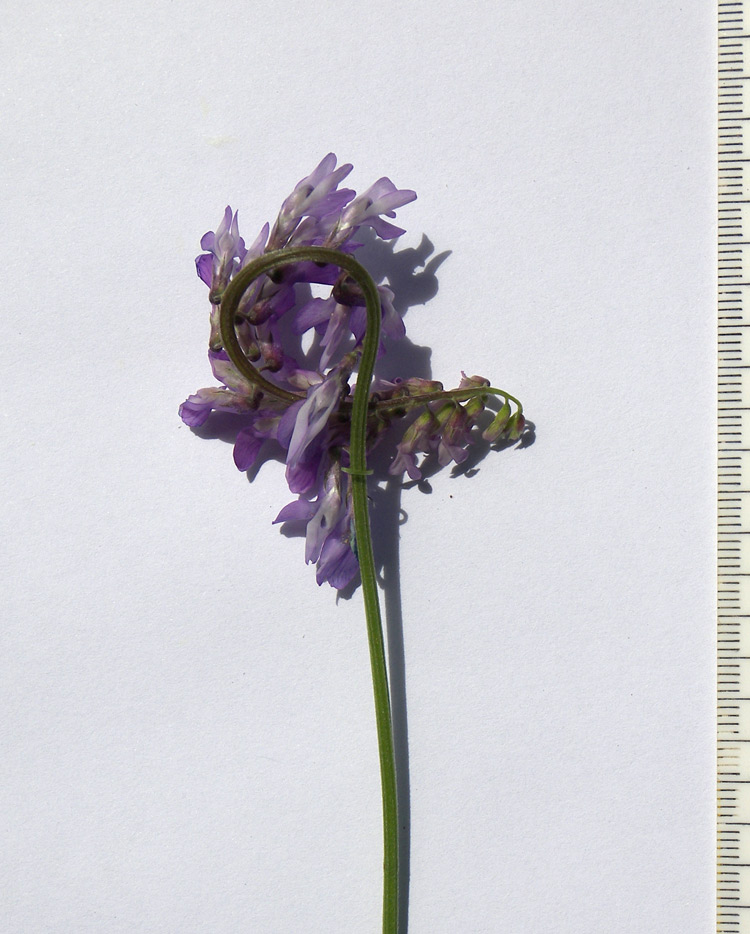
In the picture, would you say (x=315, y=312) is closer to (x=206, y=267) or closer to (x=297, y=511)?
(x=206, y=267)

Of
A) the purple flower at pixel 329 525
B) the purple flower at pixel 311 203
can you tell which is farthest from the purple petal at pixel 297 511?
the purple flower at pixel 311 203

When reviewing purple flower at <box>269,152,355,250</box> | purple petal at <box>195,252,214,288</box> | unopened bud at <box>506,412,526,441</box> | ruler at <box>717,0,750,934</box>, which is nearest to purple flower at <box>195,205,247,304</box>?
purple petal at <box>195,252,214,288</box>

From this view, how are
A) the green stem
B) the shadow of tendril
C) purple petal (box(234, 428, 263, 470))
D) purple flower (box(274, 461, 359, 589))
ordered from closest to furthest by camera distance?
the green stem → purple flower (box(274, 461, 359, 589)) → purple petal (box(234, 428, 263, 470)) → the shadow of tendril

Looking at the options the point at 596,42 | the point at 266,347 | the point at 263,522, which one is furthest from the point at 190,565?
the point at 596,42

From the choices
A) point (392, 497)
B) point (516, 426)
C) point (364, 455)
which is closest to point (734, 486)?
point (516, 426)

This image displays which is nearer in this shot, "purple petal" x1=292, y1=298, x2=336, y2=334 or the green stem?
the green stem

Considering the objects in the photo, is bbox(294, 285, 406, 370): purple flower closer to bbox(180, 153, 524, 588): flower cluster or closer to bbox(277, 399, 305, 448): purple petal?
bbox(180, 153, 524, 588): flower cluster

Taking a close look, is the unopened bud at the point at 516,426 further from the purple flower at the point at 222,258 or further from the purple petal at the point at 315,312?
the purple flower at the point at 222,258

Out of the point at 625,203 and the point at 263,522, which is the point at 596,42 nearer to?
the point at 625,203
